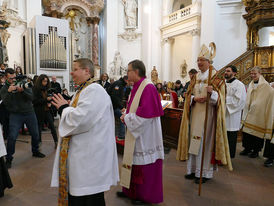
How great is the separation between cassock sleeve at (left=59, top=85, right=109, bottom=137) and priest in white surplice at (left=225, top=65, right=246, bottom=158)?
3.13 m

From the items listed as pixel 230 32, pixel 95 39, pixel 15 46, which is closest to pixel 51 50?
pixel 15 46

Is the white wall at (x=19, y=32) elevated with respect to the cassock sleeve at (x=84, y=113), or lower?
elevated

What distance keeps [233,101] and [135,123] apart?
262 centimetres

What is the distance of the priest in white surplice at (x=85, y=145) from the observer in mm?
1732

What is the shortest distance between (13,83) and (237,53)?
10.0 metres

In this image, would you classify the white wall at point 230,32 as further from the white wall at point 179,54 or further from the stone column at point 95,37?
the stone column at point 95,37

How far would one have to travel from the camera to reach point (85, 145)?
1767 millimetres

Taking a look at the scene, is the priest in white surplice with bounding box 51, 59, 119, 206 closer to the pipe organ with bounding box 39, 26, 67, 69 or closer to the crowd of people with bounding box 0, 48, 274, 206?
the crowd of people with bounding box 0, 48, 274, 206

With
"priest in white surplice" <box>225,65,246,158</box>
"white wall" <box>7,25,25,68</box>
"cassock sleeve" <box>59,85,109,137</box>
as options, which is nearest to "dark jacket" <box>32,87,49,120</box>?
"cassock sleeve" <box>59,85,109,137</box>

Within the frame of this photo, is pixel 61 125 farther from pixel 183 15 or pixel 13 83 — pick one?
pixel 183 15

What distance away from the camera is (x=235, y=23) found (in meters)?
10.5

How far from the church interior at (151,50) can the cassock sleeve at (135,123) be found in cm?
60

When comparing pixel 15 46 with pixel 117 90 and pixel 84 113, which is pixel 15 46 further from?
pixel 84 113

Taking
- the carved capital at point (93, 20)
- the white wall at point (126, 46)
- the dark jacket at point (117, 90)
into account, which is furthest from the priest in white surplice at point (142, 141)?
the carved capital at point (93, 20)
